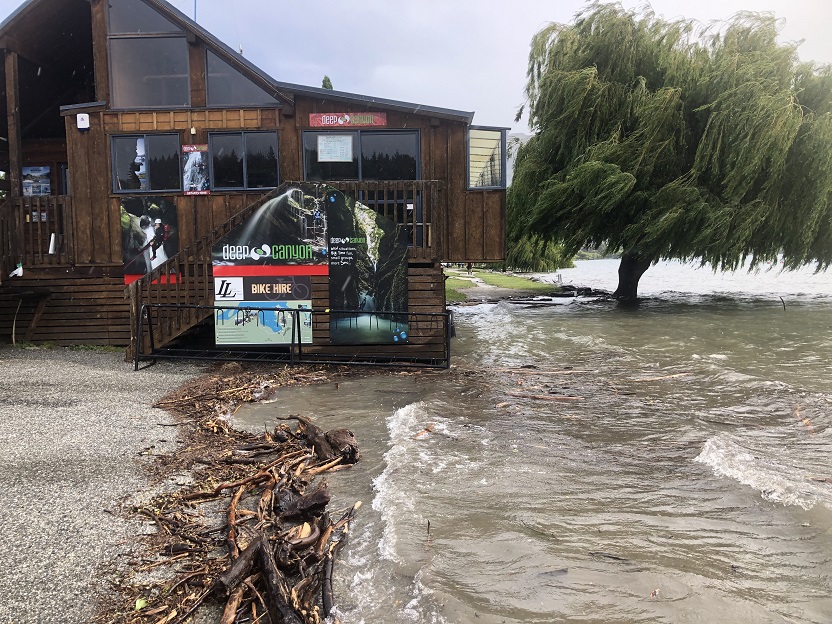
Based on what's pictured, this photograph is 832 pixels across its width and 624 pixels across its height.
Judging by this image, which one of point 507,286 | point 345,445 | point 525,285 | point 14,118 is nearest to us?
point 345,445

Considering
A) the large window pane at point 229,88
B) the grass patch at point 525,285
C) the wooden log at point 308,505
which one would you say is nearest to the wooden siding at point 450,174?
the large window pane at point 229,88

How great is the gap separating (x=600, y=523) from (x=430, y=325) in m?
7.52

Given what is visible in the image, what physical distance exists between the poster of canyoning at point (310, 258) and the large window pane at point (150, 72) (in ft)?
12.5

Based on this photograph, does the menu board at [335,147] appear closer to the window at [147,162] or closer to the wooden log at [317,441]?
the window at [147,162]

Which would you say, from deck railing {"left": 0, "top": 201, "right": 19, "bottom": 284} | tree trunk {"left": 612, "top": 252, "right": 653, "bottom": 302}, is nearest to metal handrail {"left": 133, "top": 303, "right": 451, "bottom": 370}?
deck railing {"left": 0, "top": 201, "right": 19, "bottom": 284}

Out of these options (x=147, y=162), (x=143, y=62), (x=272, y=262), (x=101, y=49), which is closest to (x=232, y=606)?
(x=272, y=262)

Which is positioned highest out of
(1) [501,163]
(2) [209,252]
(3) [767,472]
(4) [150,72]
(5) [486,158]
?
(4) [150,72]

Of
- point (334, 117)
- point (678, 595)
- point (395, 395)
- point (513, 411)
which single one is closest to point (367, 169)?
point (334, 117)

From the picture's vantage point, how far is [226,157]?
1352cm

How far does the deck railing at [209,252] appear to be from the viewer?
11.9m

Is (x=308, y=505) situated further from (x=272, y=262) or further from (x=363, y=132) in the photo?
(x=363, y=132)

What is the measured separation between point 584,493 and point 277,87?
419 inches

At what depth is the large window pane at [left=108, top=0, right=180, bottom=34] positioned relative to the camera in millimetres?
13391

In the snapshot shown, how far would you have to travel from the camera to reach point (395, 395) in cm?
970
